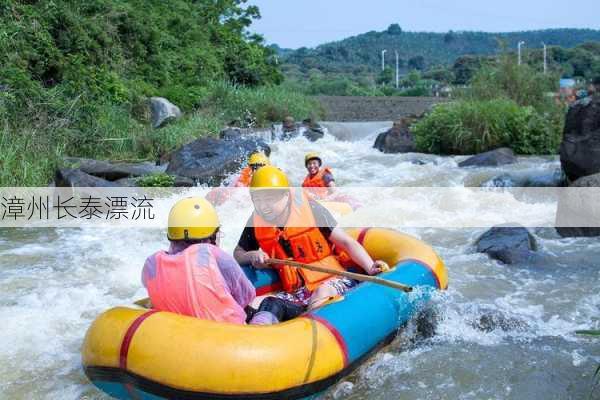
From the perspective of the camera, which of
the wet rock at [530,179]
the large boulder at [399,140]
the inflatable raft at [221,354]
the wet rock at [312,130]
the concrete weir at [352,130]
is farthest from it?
the concrete weir at [352,130]

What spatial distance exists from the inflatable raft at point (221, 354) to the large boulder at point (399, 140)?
10943mm

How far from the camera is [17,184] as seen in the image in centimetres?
814

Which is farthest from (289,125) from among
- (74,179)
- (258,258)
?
(258,258)

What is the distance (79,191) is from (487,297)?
18.0 feet

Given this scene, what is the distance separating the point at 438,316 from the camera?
422 centimetres

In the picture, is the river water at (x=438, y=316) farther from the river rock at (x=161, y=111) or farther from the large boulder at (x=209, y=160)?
the river rock at (x=161, y=111)

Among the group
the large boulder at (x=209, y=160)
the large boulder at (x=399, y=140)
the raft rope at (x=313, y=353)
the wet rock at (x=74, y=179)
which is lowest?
the raft rope at (x=313, y=353)

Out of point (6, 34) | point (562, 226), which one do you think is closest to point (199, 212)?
point (562, 226)

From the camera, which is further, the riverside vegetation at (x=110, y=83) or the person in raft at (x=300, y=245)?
the riverside vegetation at (x=110, y=83)

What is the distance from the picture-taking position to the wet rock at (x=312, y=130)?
15.6 meters

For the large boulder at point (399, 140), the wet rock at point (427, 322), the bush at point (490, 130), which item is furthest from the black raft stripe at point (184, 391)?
the large boulder at point (399, 140)

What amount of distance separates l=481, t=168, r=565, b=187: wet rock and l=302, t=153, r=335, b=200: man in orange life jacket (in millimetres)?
3309

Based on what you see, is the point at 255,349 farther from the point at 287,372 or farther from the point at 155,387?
the point at 155,387

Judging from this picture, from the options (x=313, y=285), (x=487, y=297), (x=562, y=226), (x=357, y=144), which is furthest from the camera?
(x=357, y=144)
